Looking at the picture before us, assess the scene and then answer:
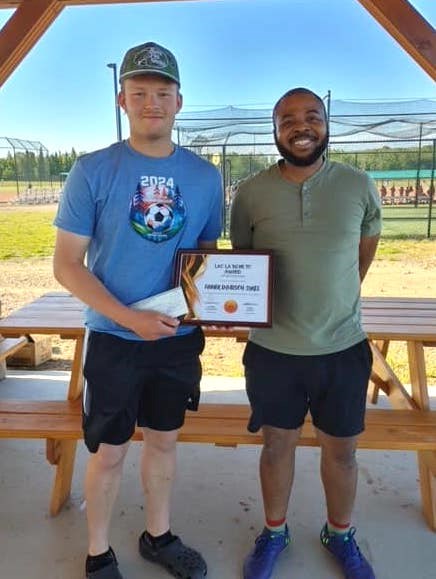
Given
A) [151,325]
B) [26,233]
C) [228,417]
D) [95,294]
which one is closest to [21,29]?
[95,294]

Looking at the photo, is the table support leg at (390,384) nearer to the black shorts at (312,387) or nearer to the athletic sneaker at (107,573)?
the black shorts at (312,387)

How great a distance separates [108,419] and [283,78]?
27.7 feet

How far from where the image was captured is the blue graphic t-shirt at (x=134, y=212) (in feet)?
4.89

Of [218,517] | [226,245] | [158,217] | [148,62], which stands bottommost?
[218,517]

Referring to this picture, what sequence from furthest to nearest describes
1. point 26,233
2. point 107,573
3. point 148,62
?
1. point 26,233
2. point 107,573
3. point 148,62

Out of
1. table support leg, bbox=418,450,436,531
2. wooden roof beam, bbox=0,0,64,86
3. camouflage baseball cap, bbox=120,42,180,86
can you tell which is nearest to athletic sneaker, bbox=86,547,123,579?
table support leg, bbox=418,450,436,531

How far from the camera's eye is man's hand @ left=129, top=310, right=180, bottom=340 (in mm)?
1491

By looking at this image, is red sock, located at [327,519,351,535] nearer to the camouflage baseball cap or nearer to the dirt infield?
the camouflage baseball cap

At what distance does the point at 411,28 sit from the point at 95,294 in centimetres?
189

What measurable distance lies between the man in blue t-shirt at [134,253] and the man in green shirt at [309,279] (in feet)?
0.62

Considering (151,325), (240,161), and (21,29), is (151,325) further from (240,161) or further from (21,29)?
(240,161)

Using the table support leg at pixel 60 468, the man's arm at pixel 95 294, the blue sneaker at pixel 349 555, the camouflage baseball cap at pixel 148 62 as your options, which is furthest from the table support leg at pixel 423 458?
the camouflage baseball cap at pixel 148 62

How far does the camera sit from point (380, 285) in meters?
7.20

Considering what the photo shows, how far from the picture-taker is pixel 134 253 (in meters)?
1.54
